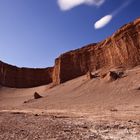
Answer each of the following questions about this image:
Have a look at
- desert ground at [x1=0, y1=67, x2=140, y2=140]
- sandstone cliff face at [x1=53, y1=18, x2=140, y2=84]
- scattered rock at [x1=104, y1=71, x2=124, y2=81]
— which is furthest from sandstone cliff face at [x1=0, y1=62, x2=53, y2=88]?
scattered rock at [x1=104, y1=71, x2=124, y2=81]

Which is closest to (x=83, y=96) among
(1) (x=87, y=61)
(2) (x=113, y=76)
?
(2) (x=113, y=76)

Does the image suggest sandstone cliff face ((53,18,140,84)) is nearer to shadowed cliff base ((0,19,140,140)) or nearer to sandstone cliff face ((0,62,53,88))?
shadowed cliff base ((0,19,140,140))

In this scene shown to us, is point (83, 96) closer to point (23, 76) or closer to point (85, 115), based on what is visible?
point (85, 115)

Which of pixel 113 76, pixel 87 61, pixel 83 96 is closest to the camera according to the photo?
pixel 83 96

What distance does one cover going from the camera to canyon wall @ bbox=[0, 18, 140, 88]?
57656mm

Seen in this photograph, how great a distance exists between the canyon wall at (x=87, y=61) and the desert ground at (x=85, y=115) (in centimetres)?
800

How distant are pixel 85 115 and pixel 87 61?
4991cm

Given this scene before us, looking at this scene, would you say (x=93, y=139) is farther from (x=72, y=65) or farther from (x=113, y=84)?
(x=72, y=65)

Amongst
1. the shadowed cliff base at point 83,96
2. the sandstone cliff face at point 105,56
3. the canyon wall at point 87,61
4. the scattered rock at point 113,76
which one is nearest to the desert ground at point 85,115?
the shadowed cliff base at point 83,96

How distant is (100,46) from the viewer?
230 ft

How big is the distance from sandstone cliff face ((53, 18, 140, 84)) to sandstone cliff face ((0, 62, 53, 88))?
51.0 ft

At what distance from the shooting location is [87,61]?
7300 cm

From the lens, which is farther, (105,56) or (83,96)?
(105,56)

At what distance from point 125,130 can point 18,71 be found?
87.5m
